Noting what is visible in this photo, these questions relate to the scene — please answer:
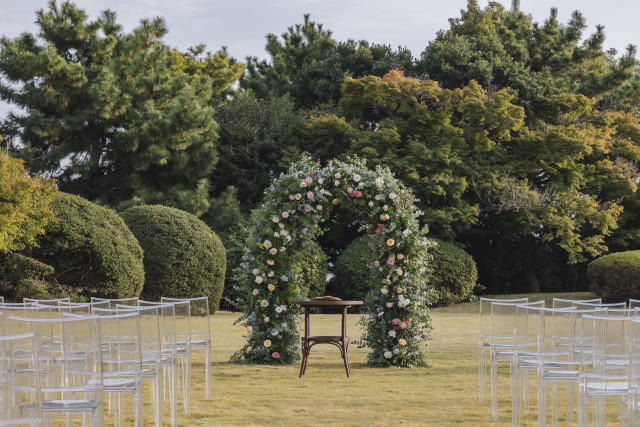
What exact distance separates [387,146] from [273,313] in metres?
11.1

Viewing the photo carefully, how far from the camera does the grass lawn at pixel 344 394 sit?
21.0 ft

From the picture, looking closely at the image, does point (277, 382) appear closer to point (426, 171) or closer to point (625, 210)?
point (426, 171)

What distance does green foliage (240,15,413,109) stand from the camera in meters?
22.3

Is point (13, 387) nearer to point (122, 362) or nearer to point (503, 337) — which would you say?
point (122, 362)

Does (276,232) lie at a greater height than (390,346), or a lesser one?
greater

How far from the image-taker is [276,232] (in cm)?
912

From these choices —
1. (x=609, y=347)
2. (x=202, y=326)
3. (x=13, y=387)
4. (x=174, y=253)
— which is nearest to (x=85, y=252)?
(x=174, y=253)

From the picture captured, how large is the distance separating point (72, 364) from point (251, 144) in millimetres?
14972

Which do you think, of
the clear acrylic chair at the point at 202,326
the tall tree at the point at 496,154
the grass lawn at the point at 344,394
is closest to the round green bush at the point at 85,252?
the grass lawn at the point at 344,394

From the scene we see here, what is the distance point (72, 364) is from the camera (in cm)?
548

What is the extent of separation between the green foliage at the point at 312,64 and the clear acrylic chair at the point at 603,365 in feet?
53.4

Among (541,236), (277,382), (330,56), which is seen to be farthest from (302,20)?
(277,382)

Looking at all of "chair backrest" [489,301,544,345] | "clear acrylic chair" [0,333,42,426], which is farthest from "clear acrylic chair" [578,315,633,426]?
"clear acrylic chair" [0,333,42,426]

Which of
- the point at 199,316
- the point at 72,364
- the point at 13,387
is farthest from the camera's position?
the point at 199,316
